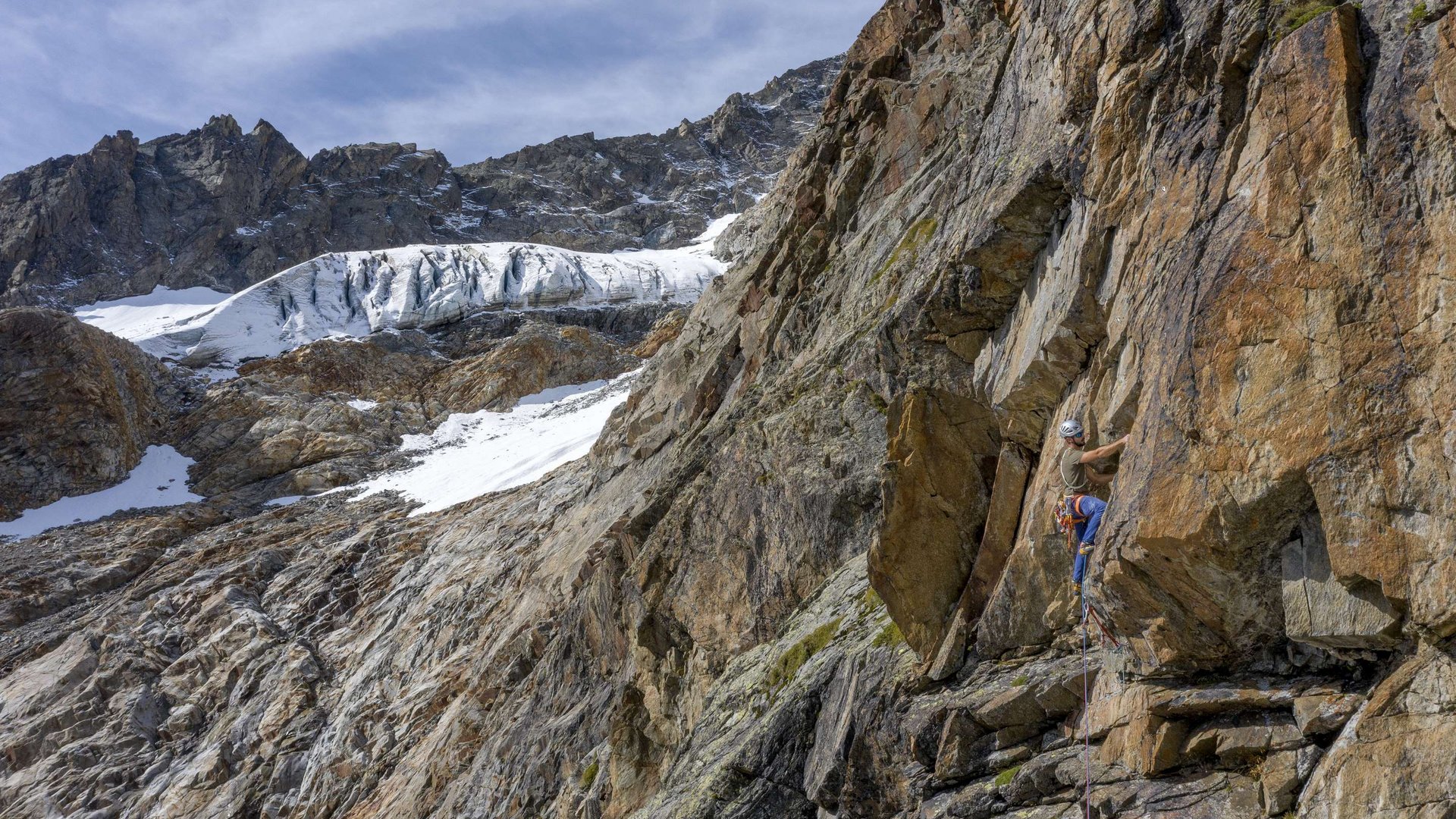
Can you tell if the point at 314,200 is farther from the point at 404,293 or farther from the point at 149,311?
the point at 404,293

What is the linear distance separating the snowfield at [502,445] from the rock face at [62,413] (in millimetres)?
18255

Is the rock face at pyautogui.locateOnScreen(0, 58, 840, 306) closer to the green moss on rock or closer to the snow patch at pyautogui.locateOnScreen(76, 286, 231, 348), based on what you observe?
the snow patch at pyautogui.locateOnScreen(76, 286, 231, 348)

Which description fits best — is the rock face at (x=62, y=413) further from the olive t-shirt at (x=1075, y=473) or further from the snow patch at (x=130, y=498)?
the olive t-shirt at (x=1075, y=473)

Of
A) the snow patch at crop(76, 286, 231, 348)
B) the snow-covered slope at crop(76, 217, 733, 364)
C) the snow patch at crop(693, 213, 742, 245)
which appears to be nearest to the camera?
the snow-covered slope at crop(76, 217, 733, 364)

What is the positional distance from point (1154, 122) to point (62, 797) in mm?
33133

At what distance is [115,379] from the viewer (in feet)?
191

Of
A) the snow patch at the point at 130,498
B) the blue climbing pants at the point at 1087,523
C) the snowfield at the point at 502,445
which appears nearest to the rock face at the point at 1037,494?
the blue climbing pants at the point at 1087,523

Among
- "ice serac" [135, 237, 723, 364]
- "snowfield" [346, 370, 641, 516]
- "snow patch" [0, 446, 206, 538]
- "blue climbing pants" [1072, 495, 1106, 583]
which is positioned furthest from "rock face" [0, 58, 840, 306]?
"blue climbing pants" [1072, 495, 1106, 583]

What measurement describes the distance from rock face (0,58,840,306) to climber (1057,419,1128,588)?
12356 cm

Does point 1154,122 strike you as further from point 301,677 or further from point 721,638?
point 301,677

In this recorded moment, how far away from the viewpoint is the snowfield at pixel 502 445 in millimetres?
44500

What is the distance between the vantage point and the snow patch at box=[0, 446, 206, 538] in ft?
161

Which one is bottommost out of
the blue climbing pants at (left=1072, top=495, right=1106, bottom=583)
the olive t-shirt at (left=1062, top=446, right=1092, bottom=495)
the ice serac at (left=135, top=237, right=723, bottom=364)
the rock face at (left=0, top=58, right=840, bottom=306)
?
the blue climbing pants at (left=1072, top=495, right=1106, bottom=583)

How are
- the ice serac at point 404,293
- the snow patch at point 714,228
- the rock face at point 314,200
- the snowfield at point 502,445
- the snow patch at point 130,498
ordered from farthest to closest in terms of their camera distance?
the snow patch at point 714,228 < the rock face at point 314,200 < the ice serac at point 404,293 < the snow patch at point 130,498 < the snowfield at point 502,445
